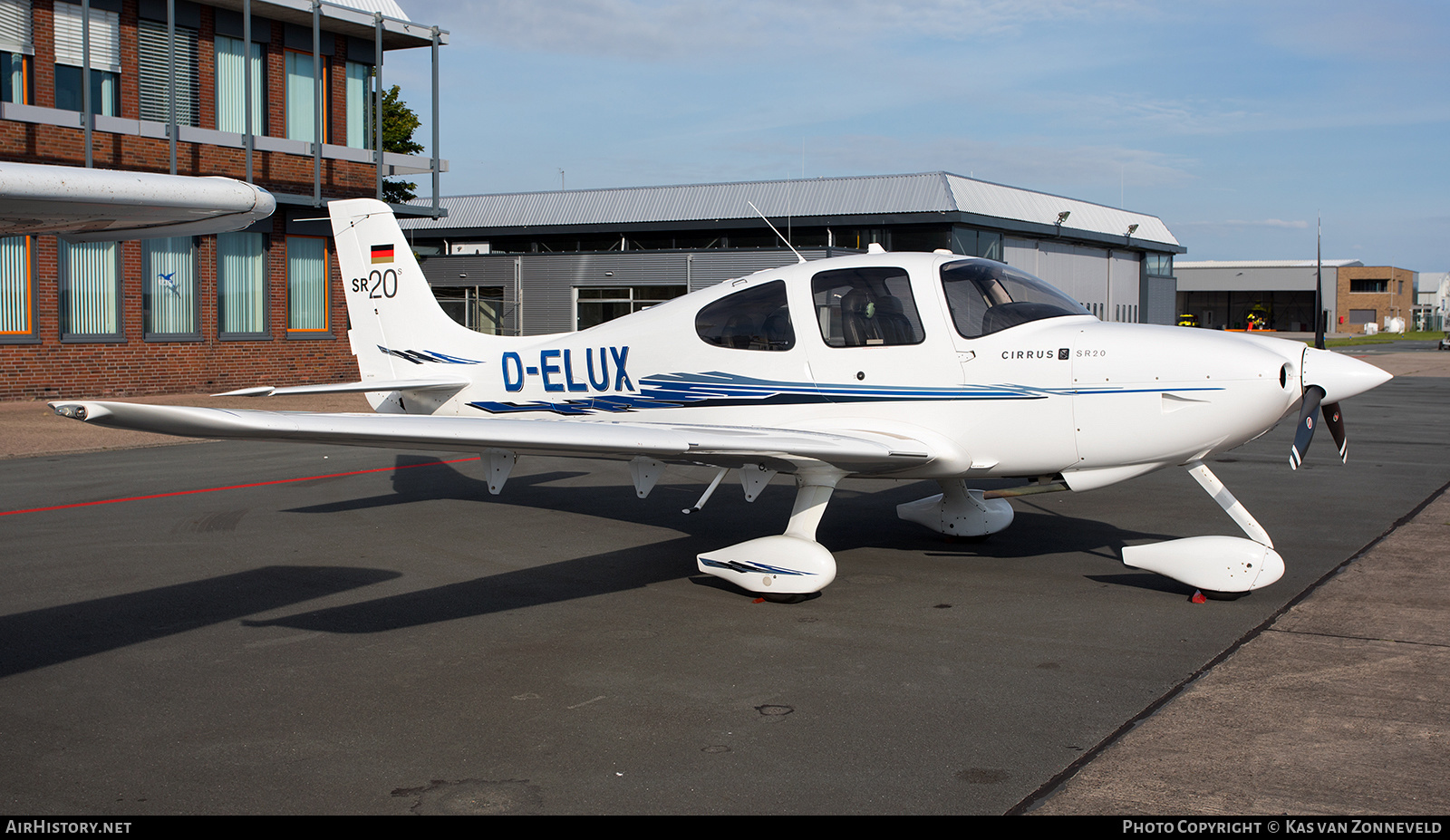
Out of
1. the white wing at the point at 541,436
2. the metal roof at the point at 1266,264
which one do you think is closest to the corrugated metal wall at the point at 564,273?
the white wing at the point at 541,436

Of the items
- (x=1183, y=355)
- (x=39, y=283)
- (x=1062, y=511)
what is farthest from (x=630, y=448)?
(x=39, y=283)

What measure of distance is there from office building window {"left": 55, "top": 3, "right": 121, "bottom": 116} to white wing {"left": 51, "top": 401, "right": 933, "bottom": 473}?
17.8 m

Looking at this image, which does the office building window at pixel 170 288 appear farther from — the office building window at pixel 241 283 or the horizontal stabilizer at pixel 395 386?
the horizontal stabilizer at pixel 395 386

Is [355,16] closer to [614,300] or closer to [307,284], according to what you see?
[307,284]

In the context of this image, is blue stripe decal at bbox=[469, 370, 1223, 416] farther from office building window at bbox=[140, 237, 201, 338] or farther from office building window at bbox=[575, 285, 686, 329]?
office building window at bbox=[575, 285, 686, 329]

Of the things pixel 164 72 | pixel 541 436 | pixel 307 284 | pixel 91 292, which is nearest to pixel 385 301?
pixel 541 436

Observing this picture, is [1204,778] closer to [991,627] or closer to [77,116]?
[991,627]

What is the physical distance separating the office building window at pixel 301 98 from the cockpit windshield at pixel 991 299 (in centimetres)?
1931

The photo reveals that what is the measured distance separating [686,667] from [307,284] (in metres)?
20.9

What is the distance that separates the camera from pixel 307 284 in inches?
940

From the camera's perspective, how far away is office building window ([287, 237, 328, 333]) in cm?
2350

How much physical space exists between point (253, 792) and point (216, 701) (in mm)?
1163

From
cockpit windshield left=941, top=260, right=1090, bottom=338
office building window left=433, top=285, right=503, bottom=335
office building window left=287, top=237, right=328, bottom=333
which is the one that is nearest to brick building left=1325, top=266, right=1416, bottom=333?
office building window left=433, top=285, right=503, bottom=335
